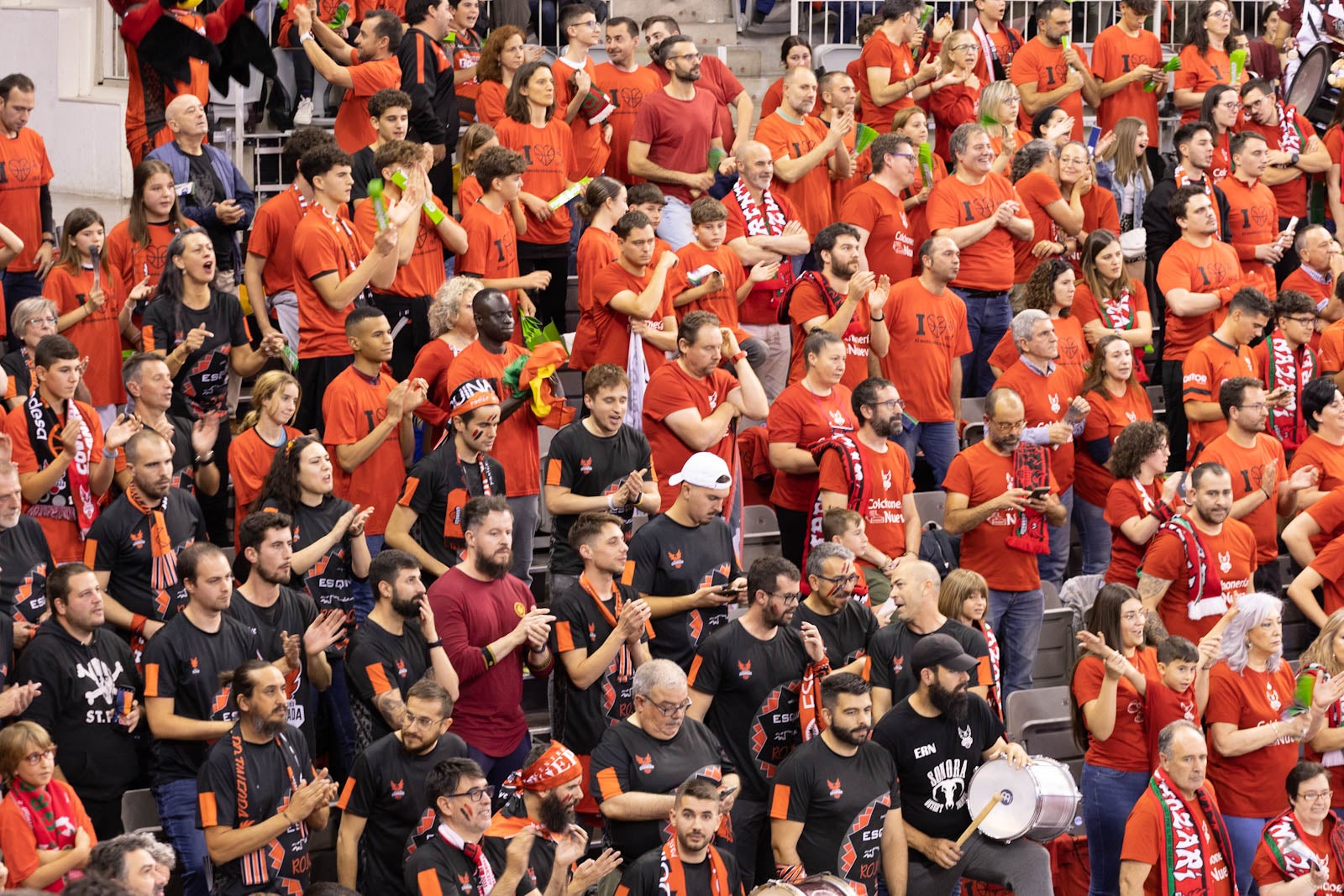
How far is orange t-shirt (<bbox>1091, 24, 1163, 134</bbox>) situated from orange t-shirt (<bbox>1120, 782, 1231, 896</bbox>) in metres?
7.41

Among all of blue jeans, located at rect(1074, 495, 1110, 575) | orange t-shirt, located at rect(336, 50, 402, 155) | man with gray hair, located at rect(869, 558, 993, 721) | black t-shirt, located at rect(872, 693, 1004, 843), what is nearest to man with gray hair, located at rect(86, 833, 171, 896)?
black t-shirt, located at rect(872, 693, 1004, 843)

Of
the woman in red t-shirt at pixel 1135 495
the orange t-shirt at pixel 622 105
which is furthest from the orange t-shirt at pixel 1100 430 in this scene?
the orange t-shirt at pixel 622 105

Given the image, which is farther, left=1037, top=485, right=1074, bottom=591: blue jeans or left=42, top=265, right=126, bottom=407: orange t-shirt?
left=1037, top=485, right=1074, bottom=591: blue jeans

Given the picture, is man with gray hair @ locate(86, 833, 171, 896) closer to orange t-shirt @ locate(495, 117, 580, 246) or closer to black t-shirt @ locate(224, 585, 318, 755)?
black t-shirt @ locate(224, 585, 318, 755)

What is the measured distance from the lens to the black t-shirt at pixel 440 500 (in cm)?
936

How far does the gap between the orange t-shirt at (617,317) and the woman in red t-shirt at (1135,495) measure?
253 cm

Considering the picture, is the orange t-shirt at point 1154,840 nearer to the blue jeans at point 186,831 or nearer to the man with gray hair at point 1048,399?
the man with gray hair at point 1048,399

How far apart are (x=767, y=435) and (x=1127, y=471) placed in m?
1.96

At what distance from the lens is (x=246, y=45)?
1194cm

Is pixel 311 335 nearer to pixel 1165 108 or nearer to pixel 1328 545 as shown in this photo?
pixel 1328 545

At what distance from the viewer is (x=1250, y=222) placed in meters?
13.8

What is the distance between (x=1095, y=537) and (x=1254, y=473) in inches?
37.2

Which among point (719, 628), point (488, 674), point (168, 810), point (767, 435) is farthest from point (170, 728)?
point (767, 435)

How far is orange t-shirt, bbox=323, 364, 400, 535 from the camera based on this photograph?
32.2ft
